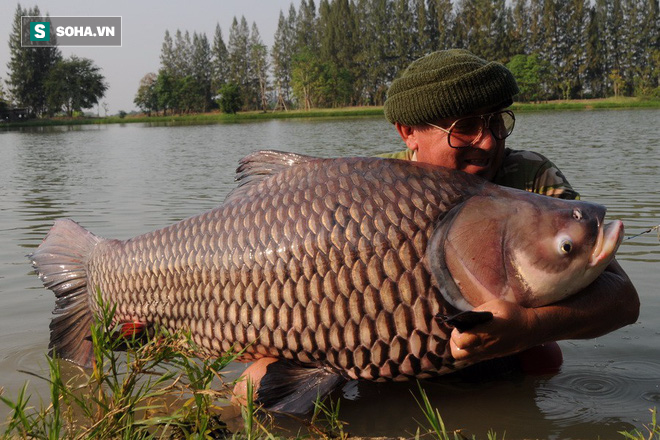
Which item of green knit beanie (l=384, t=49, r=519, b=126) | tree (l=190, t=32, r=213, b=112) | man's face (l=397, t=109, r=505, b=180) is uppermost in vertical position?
tree (l=190, t=32, r=213, b=112)

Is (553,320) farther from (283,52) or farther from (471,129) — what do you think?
(283,52)

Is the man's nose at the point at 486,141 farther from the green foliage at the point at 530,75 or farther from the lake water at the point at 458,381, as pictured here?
the green foliage at the point at 530,75

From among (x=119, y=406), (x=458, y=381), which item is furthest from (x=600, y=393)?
(x=119, y=406)

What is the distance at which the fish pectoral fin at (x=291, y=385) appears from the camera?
7.25 feet

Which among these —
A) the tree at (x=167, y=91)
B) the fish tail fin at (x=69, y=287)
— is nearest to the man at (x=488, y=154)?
the fish tail fin at (x=69, y=287)

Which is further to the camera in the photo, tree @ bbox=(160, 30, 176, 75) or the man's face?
tree @ bbox=(160, 30, 176, 75)

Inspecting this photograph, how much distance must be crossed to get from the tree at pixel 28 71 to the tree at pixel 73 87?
218 cm

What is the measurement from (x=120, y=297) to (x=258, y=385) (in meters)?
0.70

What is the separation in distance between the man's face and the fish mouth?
0.66 m

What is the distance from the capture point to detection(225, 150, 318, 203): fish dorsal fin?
2469 millimetres

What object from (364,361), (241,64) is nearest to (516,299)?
(364,361)

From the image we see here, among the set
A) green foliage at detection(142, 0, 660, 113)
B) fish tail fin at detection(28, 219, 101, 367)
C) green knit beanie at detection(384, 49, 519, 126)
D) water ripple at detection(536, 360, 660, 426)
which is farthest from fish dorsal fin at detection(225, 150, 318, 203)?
green foliage at detection(142, 0, 660, 113)

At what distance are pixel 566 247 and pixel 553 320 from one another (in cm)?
22

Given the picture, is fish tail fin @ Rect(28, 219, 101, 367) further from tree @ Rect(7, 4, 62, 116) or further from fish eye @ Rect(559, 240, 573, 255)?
tree @ Rect(7, 4, 62, 116)
